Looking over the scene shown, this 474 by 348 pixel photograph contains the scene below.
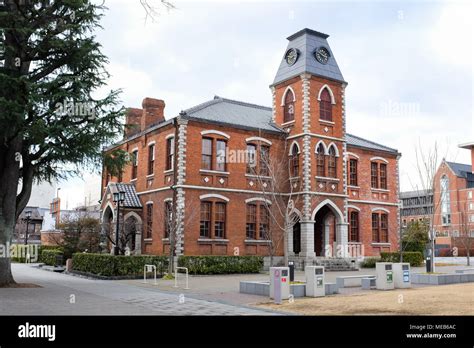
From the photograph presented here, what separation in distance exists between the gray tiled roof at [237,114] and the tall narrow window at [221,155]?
4.25ft

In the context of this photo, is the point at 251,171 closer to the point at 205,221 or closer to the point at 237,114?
the point at 205,221

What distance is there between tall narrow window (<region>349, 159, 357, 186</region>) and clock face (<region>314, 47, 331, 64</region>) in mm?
7850

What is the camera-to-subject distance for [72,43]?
18.2 meters

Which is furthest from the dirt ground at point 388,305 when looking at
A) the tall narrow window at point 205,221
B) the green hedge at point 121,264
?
the tall narrow window at point 205,221

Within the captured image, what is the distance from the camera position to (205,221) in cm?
2930

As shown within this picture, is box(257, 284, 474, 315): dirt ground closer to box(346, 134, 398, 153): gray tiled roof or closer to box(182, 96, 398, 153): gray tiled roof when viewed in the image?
box(182, 96, 398, 153): gray tiled roof

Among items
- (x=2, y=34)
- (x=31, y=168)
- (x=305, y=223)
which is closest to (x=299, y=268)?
(x=305, y=223)

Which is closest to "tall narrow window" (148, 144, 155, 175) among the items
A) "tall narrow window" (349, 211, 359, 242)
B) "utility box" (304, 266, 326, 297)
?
"tall narrow window" (349, 211, 359, 242)

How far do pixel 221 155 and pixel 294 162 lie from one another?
5238 mm

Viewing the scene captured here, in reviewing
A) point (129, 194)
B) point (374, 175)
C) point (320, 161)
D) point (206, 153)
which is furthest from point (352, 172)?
point (129, 194)

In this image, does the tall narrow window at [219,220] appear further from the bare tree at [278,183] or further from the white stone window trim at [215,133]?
the white stone window trim at [215,133]

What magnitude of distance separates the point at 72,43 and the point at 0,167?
531 cm

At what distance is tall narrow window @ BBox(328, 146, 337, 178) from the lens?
32.9 meters

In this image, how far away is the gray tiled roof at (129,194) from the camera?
32.0 meters
